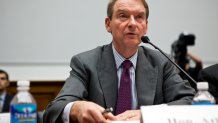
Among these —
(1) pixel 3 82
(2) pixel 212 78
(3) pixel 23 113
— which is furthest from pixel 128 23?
(1) pixel 3 82

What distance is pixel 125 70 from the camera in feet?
6.41

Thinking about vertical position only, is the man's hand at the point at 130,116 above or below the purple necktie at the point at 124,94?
above

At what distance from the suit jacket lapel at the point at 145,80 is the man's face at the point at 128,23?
9 centimetres

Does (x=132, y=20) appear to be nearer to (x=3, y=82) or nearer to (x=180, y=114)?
(x=180, y=114)

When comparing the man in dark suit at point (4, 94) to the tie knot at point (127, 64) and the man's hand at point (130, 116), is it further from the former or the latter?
the man's hand at point (130, 116)

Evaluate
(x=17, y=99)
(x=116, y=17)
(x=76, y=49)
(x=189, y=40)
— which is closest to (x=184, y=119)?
(x=17, y=99)

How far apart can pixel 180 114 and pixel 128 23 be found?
0.87 metres

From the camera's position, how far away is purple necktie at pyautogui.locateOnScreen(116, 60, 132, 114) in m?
1.84

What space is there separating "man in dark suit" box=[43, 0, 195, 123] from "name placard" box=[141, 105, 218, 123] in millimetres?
556

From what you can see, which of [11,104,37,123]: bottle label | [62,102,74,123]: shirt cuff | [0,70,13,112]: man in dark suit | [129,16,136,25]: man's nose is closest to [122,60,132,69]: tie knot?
[129,16,136,25]: man's nose

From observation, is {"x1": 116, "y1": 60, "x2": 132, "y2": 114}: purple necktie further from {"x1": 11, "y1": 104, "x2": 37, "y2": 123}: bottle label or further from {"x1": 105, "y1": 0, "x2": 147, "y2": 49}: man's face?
{"x1": 11, "y1": 104, "x2": 37, "y2": 123}: bottle label

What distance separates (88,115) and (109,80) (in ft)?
1.76

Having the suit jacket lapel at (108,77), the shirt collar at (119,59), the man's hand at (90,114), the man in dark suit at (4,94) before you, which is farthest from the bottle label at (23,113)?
the man in dark suit at (4,94)

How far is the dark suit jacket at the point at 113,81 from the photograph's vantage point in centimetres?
184
